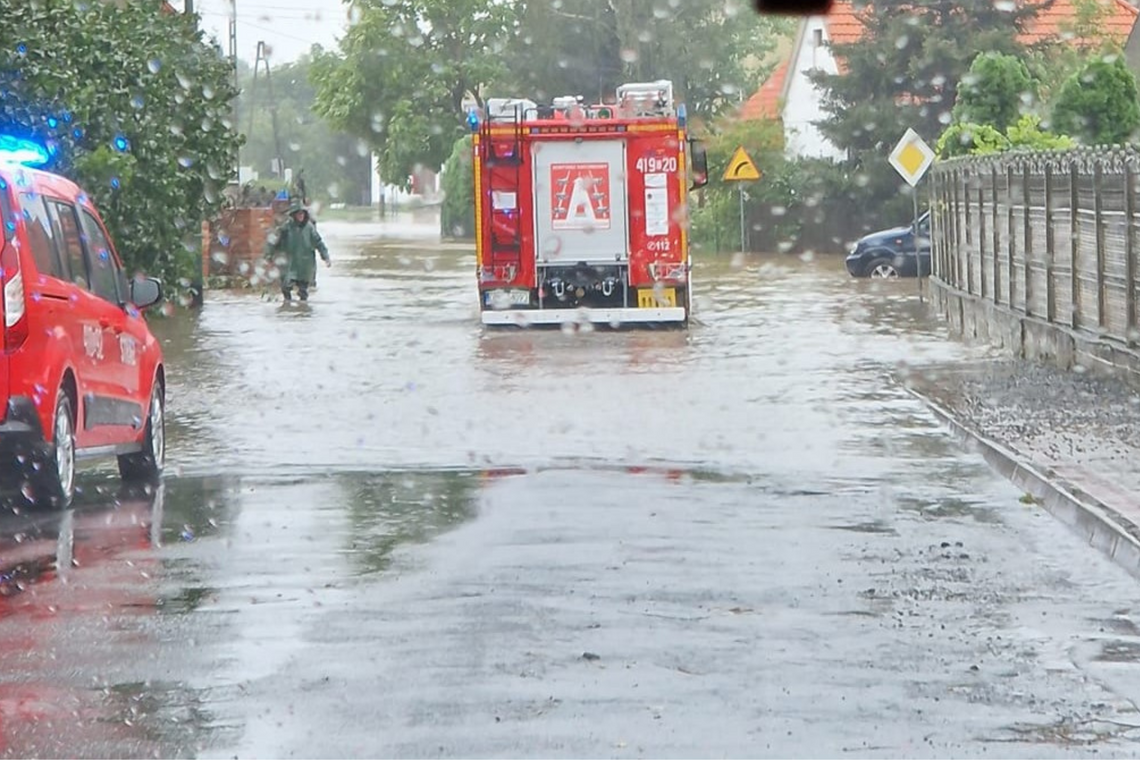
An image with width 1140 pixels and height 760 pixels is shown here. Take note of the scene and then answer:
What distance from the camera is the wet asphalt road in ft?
22.4

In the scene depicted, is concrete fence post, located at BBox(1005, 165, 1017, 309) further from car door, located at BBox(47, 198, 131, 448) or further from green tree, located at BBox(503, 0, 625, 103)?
green tree, located at BBox(503, 0, 625, 103)

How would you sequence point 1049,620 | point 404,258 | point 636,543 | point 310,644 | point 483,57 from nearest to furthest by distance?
point 310,644
point 1049,620
point 636,543
point 404,258
point 483,57

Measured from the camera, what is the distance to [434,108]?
8712cm

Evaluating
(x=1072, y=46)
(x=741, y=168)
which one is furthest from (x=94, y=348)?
(x=1072, y=46)

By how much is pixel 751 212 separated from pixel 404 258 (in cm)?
1015

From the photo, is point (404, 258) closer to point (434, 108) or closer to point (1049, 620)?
point (434, 108)

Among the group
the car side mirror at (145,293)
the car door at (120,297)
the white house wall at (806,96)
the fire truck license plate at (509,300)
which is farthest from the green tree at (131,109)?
the white house wall at (806,96)

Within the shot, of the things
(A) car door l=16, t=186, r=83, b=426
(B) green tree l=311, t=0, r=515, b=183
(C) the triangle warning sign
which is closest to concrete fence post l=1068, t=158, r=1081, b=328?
(A) car door l=16, t=186, r=83, b=426

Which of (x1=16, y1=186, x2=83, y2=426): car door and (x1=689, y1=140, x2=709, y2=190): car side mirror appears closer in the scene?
(x1=16, y1=186, x2=83, y2=426): car door

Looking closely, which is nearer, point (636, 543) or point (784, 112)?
point (636, 543)

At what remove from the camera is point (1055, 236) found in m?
21.0

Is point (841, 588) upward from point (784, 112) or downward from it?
downward

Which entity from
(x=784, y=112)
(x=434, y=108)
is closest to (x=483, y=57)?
Result: (x=434, y=108)

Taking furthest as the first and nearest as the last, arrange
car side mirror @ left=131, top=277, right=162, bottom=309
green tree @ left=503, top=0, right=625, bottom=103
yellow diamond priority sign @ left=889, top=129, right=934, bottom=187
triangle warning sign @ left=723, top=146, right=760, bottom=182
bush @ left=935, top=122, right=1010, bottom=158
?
green tree @ left=503, top=0, right=625, bottom=103
triangle warning sign @ left=723, top=146, right=760, bottom=182
yellow diamond priority sign @ left=889, top=129, right=934, bottom=187
bush @ left=935, top=122, right=1010, bottom=158
car side mirror @ left=131, top=277, right=162, bottom=309
